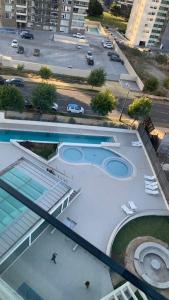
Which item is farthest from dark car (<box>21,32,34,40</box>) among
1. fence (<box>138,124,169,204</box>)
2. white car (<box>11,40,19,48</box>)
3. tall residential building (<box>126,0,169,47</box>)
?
fence (<box>138,124,169,204</box>)

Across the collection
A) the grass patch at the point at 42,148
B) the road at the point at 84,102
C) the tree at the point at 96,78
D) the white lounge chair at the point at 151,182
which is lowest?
the white lounge chair at the point at 151,182

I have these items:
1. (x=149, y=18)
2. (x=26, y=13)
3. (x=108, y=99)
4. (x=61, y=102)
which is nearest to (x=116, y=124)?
(x=108, y=99)

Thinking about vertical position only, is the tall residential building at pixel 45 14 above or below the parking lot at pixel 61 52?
above

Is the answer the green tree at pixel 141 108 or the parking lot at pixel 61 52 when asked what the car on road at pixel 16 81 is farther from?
the green tree at pixel 141 108

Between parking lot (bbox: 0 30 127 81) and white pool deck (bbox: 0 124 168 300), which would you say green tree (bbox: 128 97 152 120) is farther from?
parking lot (bbox: 0 30 127 81)

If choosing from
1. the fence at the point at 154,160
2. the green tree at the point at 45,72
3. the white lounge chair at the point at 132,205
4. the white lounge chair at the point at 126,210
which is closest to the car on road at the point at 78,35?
the green tree at the point at 45,72

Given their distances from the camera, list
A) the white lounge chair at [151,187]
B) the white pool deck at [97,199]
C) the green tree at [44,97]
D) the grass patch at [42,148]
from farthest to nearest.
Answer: the green tree at [44,97]
the grass patch at [42,148]
the white lounge chair at [151,187]
the white pool deck at [97,199]

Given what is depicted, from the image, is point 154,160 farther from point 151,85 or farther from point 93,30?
point 93,30
